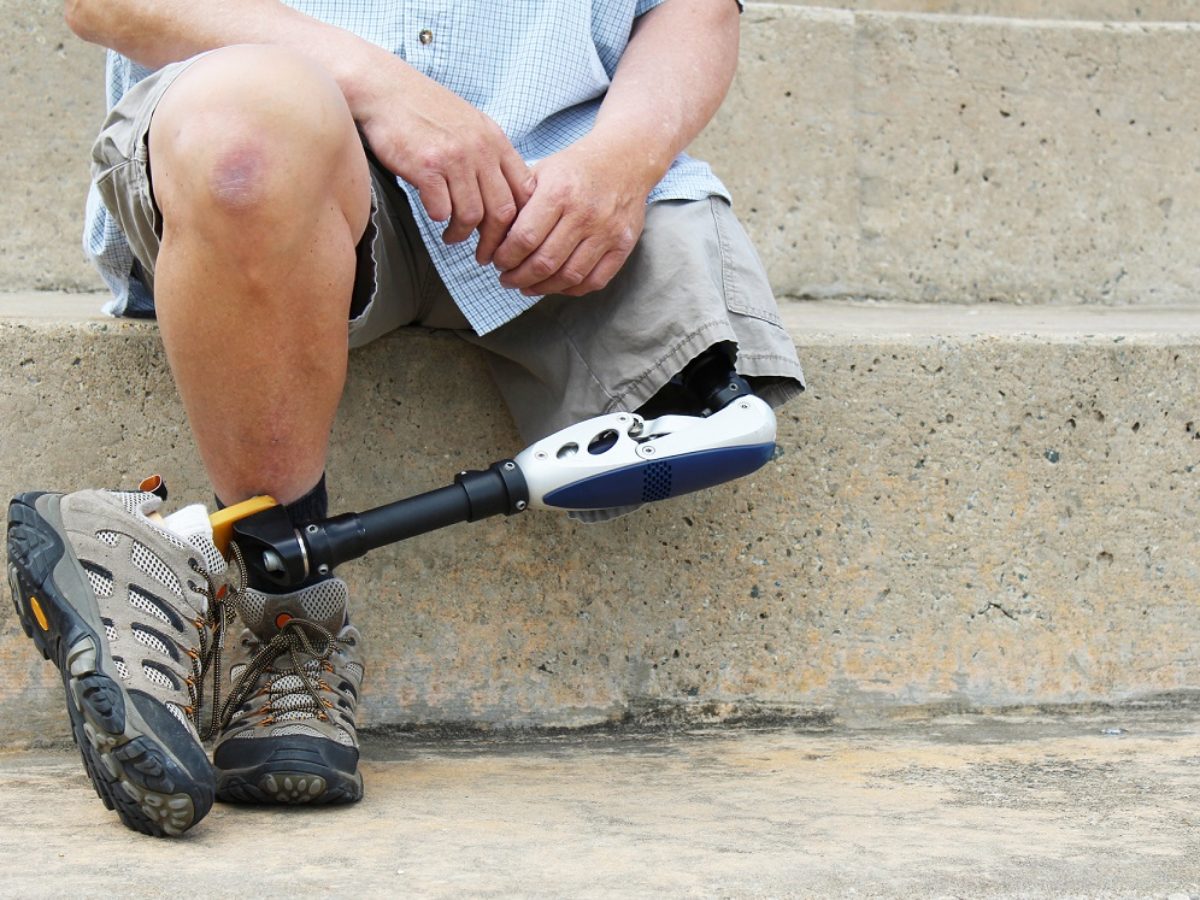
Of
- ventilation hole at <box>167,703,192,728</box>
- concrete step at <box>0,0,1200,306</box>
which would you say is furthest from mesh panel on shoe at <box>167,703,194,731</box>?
concrete step at <box>0,0,1200,306</box>

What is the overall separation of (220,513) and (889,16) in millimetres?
1151

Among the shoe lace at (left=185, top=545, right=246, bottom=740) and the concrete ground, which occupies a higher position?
the shoe lace at (left=185, top=545, right=246, bottom=740)

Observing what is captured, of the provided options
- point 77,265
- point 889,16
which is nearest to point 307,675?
point 77,265

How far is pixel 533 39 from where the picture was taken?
1.07 meters

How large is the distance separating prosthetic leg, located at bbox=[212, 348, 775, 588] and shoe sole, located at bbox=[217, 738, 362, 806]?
0.12 metres

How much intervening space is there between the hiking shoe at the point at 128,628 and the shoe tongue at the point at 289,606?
58 mm

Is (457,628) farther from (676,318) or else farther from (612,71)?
(612,71)

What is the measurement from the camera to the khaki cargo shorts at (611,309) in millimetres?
979

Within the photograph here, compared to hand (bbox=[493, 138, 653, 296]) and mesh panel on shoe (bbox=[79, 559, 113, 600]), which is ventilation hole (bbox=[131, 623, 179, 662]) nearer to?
mesh panel on shoe (bbox=[79, 559, 113, 600])

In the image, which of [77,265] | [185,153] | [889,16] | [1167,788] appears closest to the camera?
[185,153]

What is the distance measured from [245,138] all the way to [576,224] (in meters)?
0.25

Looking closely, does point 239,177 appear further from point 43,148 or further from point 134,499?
point 43,148

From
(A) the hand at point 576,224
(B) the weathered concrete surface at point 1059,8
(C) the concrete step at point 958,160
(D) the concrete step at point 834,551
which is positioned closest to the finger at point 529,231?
(A) the hand at point 576,224

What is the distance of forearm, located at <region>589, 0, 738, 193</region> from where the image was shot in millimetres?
1010
